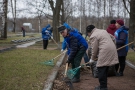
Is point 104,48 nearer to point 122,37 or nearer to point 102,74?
point 102,74

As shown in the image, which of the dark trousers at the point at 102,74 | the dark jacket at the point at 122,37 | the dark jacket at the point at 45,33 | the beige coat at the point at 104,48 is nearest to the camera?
the beige coat at the point at 104,48

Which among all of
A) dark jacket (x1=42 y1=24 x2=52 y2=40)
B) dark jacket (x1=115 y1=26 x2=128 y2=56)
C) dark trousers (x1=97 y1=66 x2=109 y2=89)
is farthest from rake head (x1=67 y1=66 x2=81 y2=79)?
dark jacket (x1=42 y1=24 x2=52 y2=40)

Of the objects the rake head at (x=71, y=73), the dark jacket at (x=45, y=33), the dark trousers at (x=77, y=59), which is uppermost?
the dark jacket at (x=45, y=33)

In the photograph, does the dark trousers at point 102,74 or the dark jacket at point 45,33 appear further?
the dark jacket at point 45,33

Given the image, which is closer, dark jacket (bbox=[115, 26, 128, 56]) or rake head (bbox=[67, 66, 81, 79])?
rake head (bbox=[67, 66, 81, 79])

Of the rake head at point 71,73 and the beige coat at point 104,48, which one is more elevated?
the beige coat at point 104,48

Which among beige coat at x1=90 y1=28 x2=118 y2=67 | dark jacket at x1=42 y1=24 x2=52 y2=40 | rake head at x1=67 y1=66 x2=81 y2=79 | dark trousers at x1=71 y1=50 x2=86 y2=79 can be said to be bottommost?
rake head at x1=67 y1=66 x2=81 y2=79

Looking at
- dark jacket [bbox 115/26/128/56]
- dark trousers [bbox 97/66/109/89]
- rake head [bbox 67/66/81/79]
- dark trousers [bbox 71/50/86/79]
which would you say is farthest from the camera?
dark jacket [bbox 115/26/128/56]

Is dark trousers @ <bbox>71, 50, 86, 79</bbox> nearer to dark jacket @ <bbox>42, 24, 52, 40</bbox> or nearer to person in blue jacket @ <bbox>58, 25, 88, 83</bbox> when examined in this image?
person in blue jacket @ <bbox>58, 25, 88, 83</bbox>

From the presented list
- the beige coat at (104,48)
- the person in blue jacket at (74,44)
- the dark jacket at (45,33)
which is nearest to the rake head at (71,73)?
the person in blue jacket at (74,44)

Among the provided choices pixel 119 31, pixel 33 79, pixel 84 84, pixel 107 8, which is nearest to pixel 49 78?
pixel 33 79

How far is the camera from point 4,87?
15.2 feet

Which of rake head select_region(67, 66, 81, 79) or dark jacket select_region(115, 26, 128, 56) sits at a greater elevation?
dark jacket select_region(115, 26, 128, 56)

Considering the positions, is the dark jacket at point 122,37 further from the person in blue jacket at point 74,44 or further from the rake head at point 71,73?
the rake head at point 71,73
